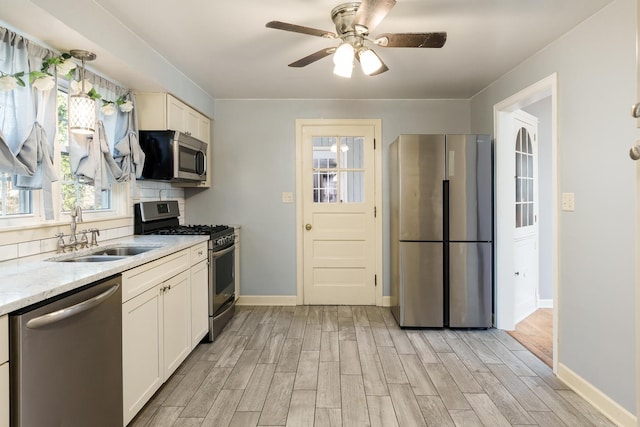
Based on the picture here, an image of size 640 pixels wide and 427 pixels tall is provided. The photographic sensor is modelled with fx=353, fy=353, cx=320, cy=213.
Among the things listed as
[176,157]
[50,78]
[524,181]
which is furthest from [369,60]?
[524,181]

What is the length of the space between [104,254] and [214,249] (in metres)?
0.89

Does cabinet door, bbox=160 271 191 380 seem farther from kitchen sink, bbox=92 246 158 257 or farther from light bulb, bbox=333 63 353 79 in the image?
light bulb, bbox=333 63 353 79

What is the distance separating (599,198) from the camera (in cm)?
206

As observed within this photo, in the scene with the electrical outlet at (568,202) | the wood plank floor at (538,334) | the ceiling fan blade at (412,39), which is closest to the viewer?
the ceiling fan blade at (412,39)

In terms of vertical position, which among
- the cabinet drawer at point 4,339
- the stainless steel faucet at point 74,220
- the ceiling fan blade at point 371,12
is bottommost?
the cabinet drawer at point 4,339

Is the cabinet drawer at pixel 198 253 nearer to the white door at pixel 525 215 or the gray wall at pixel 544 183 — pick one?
the white door at pixel 525 215

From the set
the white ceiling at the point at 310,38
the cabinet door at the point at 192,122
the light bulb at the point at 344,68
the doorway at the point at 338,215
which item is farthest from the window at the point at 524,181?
the cabinet door at the point at 192,122

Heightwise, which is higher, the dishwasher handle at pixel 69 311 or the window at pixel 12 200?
the window at pixel 12 200

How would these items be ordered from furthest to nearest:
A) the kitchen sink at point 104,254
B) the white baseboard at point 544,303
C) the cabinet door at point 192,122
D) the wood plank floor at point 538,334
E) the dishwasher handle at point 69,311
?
the white baseboard at point 544,303 → the cabinet door at point 192,122 → the wood plank floor at point 538,334 → the kitchen sink at point 104,254 → the dishwasher handle at point 69,311

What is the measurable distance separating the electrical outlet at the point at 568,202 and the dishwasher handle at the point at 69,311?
2.67 meters

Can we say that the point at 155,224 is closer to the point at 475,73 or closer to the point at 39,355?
the point at 39,355

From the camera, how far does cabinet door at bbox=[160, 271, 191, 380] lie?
2.20 metres

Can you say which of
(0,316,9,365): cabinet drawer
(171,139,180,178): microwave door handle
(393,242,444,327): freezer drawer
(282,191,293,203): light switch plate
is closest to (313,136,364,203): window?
(282,191,293,203): light switch plate

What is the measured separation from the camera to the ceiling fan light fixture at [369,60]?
202 cm
